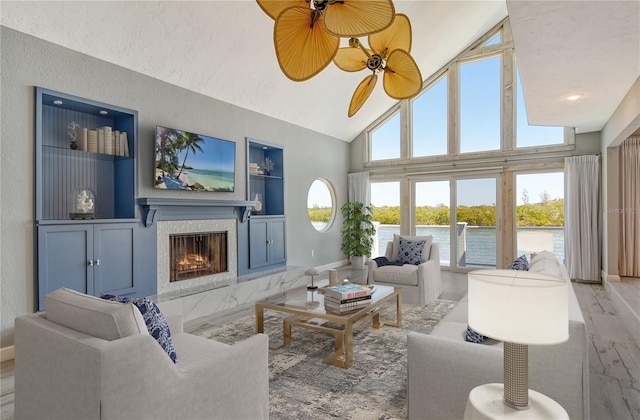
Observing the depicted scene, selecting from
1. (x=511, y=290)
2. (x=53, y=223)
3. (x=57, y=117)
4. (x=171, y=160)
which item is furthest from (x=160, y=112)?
(x=511, y=290)

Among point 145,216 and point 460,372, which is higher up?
point 145,216

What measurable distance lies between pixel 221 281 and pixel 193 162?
1643mm

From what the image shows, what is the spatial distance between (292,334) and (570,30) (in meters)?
3.44

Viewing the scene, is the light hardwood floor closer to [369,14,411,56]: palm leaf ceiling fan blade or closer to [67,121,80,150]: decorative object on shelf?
[67,121,80,150]: decorative object on shelf

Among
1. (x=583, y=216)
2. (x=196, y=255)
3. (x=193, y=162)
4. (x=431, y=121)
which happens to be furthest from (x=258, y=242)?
(x=583, y=216)

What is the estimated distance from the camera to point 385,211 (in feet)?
26.1

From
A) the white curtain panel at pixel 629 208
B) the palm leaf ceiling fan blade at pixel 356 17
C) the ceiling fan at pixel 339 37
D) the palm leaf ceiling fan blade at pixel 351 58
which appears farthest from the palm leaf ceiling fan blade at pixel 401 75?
the white curtain panel at pixel 629 208

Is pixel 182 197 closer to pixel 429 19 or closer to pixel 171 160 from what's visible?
pixel 171 160

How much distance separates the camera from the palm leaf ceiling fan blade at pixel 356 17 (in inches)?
75.1

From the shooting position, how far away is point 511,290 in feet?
4.20

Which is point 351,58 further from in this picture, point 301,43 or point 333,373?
point 333,373

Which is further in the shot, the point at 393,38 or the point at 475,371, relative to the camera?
the point at 393,38

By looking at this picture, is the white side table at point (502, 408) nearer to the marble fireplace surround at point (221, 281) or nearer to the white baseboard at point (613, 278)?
the marble fireplace surround at point (221, 281)

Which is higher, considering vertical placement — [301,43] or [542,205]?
[301,43]
